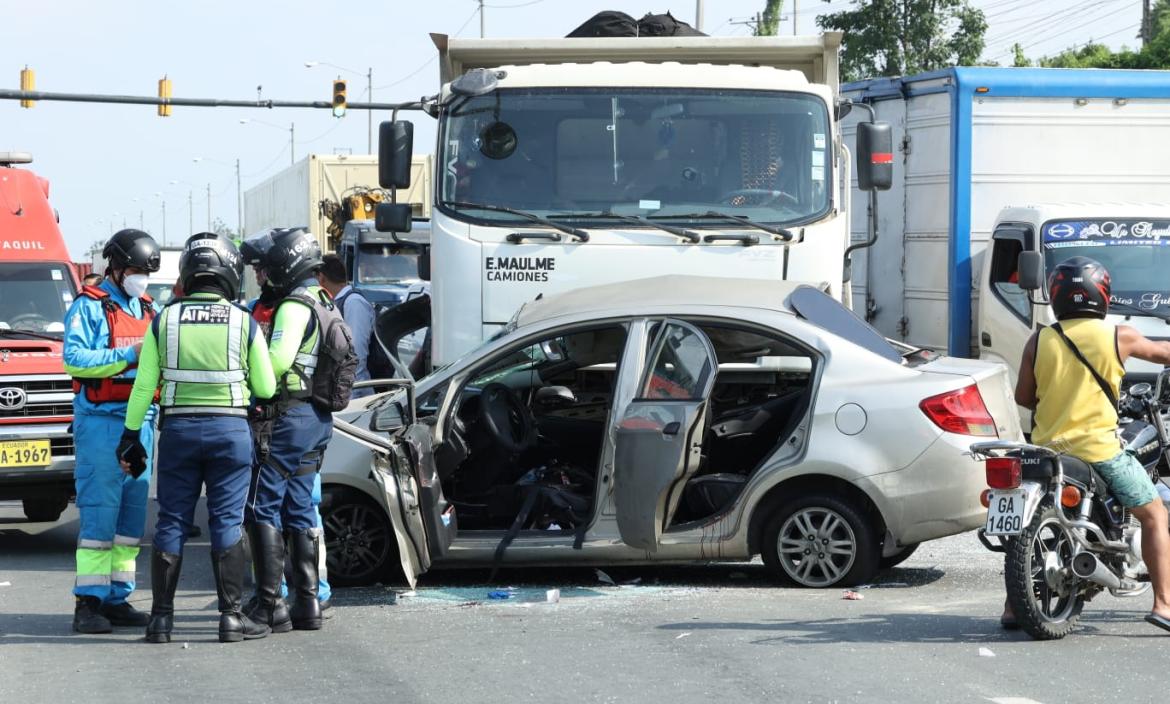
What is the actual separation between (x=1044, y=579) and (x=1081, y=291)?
1259 mm

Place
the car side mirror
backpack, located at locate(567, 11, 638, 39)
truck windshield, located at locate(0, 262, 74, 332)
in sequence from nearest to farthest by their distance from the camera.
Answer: the car side mirror → truck windshield, located at locate(0, 262, 74, 332) → backpack, located at locate(567, 11, 638, 39)

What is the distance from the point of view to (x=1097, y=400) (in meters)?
7.24

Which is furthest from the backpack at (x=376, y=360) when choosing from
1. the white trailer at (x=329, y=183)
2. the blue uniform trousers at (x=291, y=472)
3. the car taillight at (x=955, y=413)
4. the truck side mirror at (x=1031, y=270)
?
the white trailer at (x=329, y=183)

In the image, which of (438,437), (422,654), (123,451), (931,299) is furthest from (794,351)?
(931,299)

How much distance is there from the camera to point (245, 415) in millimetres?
7457

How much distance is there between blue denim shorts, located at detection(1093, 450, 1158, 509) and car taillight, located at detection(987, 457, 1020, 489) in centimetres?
41

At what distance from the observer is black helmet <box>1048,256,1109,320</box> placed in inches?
287

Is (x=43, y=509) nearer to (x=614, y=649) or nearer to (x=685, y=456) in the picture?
(x=685, y=456)

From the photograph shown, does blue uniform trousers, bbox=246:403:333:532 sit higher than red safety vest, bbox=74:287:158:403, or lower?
lower

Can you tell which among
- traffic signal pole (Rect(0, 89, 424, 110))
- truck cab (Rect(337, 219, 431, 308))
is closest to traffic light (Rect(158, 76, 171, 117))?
traffic signal pole (Rect(0, 89, 424, 110))

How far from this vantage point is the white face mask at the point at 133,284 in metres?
8.21

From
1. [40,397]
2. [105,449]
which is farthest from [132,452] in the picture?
[40,397]

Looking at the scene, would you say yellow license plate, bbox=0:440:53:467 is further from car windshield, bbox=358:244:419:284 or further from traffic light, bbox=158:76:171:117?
traffic light, bbox=158:76:171:117

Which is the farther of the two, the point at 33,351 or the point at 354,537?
the point at 33,351
